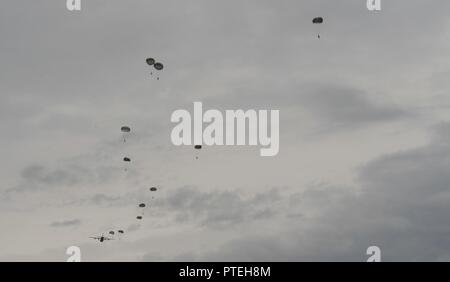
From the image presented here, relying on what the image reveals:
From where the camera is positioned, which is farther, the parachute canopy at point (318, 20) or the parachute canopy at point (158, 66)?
the parachute canopy at point (158, 66)

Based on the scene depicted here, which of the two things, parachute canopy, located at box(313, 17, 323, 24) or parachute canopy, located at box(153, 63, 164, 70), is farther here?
parachute canopy, located at box(153, 63, 164, 70)

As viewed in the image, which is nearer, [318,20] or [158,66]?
[318,20]

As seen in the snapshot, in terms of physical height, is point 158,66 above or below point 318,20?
below

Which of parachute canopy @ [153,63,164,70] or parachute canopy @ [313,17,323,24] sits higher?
parachute canopy @ [313,17,323,24]

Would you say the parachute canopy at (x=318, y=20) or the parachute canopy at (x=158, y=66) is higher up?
the parachute canopy at (x=318, y=20)
